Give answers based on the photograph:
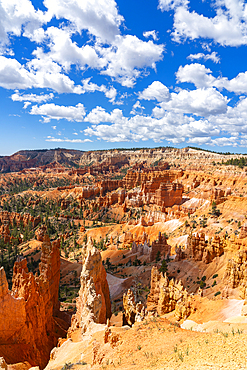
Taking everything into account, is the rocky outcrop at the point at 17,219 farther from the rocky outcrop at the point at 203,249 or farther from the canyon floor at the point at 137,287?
the rocky outcrop at the point at 203,249

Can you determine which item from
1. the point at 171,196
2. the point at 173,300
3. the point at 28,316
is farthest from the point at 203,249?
the point at 171,196

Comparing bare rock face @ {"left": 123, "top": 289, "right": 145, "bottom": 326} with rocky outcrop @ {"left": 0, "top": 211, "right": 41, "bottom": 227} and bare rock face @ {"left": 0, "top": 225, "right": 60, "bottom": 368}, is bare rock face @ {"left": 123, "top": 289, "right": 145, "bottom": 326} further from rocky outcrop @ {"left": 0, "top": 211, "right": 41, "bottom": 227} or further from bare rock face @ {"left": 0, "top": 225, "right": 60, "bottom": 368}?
rocky outcrop @ {"left": 0, "top": 211, "right": 41, "bottom": 227}

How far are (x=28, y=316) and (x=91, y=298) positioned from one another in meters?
6.98

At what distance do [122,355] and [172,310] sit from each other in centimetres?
1291

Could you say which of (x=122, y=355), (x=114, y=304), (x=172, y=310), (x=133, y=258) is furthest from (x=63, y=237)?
(x=122, y=355)

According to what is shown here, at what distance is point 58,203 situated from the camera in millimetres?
118625

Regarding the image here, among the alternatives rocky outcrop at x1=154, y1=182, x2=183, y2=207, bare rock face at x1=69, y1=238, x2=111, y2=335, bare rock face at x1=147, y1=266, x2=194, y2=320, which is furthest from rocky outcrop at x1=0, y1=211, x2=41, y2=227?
bare rock face at x1=147, y1=266, x2=194, y2=320

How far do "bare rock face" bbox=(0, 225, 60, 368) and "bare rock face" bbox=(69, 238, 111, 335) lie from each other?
3.88 meters

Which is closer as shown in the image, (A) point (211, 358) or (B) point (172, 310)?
(A) point (211, 358)

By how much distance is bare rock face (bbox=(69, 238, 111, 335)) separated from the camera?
17.9m

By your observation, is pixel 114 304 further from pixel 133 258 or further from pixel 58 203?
pixel 58 203

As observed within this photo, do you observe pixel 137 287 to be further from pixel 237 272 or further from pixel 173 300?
pixel 237 272

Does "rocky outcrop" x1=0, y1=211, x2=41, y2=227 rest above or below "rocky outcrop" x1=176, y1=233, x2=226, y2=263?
below

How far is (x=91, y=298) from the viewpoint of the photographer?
18344 millimetres
